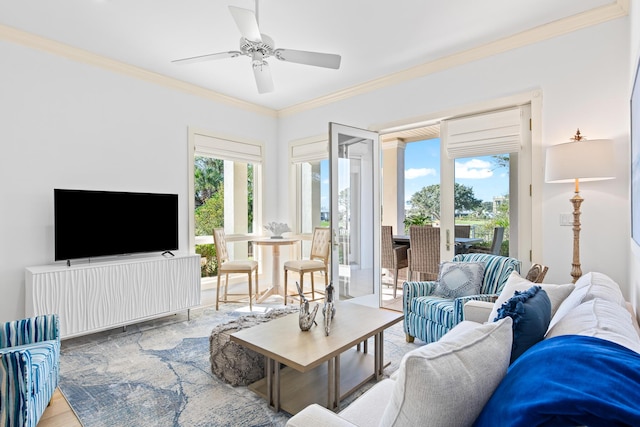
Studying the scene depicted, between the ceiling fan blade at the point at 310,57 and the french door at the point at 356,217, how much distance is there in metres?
1.21

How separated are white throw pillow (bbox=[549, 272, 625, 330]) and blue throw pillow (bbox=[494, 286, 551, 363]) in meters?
0.26

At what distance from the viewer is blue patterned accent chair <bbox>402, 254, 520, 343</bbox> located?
2650 mm

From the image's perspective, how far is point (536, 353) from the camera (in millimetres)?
913

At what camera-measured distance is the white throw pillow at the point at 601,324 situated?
1006 mm

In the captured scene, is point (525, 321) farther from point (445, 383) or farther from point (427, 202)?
point (427, 202)

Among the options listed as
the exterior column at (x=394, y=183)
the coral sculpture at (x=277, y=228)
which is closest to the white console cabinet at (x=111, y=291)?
the coral sculpture at (x=277, y=228)

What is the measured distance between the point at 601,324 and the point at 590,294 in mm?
505

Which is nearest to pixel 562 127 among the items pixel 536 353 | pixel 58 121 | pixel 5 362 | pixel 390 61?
pixel 390 61

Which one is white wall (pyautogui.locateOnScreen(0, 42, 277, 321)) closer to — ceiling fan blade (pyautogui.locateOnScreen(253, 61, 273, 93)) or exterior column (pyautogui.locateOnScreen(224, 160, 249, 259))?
exterior column (pyautogui.locateOnScreen(224, 160, 249, 259))

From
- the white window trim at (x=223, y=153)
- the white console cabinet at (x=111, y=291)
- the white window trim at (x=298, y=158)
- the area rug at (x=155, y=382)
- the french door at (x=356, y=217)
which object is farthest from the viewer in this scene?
the white window trim at (x=298, y=158)

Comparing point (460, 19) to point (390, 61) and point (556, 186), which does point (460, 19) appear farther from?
point (556, 186)

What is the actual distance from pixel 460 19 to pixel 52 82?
386 cm

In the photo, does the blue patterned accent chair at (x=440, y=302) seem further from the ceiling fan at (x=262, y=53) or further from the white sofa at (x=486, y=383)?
the ceiling fan at (x=262, y=53)

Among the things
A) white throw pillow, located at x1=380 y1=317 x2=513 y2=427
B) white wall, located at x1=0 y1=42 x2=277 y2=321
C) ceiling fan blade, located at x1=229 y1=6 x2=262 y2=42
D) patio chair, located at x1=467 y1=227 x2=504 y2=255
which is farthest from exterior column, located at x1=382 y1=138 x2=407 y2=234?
white throw pillow, located at x1=380 y1=317 x2=513 y2=427
